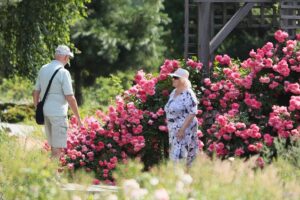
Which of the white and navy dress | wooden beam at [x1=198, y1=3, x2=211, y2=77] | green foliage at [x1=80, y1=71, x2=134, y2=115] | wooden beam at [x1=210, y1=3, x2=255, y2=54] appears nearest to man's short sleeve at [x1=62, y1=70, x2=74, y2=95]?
the white and navy dress

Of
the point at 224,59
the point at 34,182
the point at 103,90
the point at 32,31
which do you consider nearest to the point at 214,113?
the point at 224,59

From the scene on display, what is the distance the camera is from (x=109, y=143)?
12.8m

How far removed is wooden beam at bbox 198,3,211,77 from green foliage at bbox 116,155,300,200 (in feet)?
23.5

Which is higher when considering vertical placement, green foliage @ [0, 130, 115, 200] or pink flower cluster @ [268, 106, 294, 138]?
green foliage @ [0, 130, 115, 200]

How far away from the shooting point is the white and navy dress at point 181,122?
10258 millimetres

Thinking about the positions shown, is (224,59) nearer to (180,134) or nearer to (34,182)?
(180,134)

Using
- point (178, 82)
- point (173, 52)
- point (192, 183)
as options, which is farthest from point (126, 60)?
point (192, 183)

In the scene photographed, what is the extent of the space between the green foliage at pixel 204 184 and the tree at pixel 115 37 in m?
23.1

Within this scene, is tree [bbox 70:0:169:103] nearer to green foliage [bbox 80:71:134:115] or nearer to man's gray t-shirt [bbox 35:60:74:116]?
green foliage [bbox 80:71:134:115]

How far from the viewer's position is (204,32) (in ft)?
45.2

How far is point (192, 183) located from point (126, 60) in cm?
2413

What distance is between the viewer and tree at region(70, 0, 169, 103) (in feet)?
97.5

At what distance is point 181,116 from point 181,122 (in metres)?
0.09

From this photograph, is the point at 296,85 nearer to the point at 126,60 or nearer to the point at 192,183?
the point at 192,183
